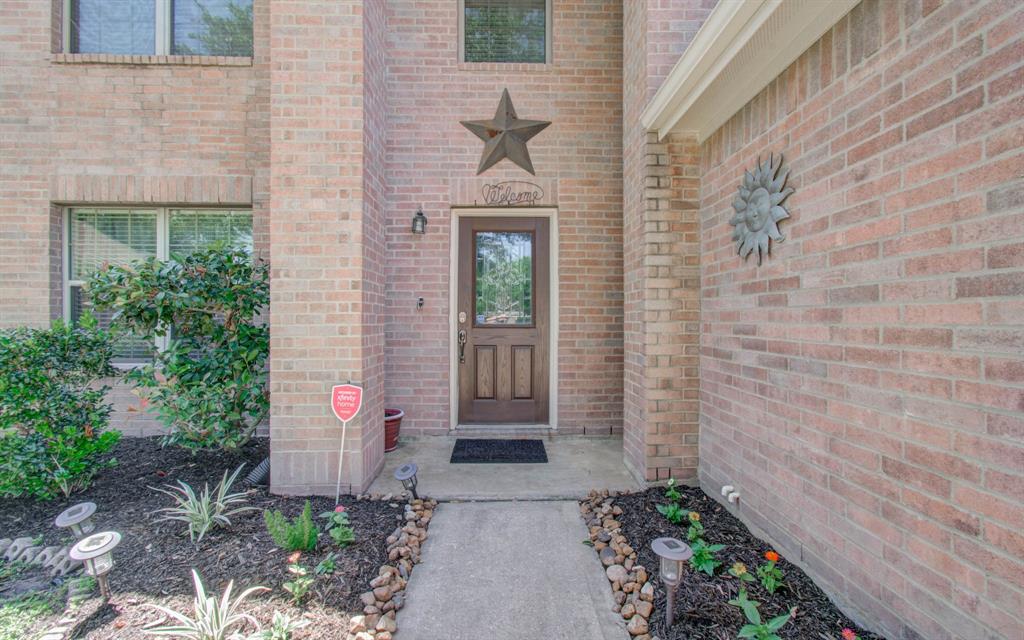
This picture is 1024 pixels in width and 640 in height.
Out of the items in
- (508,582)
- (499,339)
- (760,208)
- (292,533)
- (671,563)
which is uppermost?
(760,208)

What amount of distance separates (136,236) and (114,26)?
6.72ft

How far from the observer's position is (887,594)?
5.14 ft

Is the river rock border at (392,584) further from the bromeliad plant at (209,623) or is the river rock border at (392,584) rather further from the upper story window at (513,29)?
the upper story window at (513,29)

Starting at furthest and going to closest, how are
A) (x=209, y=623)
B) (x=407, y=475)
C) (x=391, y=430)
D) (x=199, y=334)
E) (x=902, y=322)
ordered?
(x=391, y=430)
(x=199, y=334)
(x=407, y=475)
(x=209, y=623)
(x=902, y=322)

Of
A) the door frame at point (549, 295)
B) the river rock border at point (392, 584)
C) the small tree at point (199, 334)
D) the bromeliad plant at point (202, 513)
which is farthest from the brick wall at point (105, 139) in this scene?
the river rock border at point (392, 584)

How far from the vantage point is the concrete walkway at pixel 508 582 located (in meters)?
1.80

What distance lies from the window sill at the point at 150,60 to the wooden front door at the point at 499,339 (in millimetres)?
2778


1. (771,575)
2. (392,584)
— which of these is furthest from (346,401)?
(771,575)

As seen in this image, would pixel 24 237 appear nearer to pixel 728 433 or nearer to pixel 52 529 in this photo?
pixel 52 529

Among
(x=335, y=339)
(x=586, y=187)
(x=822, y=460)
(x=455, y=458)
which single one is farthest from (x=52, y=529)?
(x=586, y=187)

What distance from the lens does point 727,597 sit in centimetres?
182

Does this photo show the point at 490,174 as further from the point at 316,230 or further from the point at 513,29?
the point at 316,230

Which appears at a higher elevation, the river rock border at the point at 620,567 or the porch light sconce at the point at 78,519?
the porch light sconce at the point at 78,519

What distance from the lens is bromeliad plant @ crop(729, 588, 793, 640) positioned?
1529 mm
